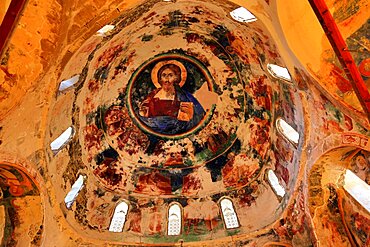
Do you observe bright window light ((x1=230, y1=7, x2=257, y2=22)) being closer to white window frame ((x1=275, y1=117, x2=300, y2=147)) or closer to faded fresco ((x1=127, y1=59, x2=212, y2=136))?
white window frame ((x1=275, y1=117, x2=300, y2=147))

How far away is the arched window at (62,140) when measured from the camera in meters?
12.3

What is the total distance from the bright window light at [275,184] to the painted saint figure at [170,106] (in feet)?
12.5

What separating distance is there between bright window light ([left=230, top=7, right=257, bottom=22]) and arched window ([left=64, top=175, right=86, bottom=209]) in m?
7.68

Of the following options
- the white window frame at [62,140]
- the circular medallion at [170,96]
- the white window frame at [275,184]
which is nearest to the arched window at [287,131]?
the white window frame at [275,184]

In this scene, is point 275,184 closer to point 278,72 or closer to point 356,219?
point 356,219

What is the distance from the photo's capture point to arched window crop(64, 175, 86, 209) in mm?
13152

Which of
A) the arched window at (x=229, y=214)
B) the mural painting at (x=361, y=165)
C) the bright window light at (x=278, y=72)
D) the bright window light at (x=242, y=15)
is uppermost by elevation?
the bright window light at (x=242, y=15)

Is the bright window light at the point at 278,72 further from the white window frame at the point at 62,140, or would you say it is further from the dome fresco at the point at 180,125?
the white window frame at the point at 62,140

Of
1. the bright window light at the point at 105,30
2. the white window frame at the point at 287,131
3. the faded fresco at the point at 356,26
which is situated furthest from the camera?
the white window frame at the point at 287,131

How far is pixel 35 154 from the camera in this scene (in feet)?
35.8

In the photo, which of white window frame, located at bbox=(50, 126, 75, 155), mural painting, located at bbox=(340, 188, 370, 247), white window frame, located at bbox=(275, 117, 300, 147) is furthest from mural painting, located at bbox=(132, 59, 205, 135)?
mural painting, located at bbox=(340, 188, 370, 247)

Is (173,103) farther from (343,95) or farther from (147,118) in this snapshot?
(343,95)

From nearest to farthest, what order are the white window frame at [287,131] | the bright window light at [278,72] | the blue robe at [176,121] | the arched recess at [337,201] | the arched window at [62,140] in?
the arched recess at [337,201] < the bright window light at [278,72] < the arched window at [62,140] < the white window frame at [287,131] < the blue robe at [176,121]

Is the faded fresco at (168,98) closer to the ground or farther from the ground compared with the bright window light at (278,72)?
farther from the ground
